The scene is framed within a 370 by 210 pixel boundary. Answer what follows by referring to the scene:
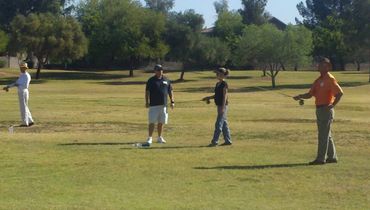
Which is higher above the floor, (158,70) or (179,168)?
(158,70)

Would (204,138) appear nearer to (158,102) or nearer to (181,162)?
(158,102)

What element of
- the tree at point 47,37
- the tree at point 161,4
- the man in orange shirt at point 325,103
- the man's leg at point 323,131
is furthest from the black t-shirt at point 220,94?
the tree at point 161,4

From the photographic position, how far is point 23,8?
9519cm

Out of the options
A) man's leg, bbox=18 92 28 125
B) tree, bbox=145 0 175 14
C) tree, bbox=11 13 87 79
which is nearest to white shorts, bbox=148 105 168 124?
man's leg, bbox=18 92 28 125

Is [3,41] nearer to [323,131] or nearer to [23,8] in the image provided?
[23,8]

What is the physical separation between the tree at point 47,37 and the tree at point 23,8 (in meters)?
19.2

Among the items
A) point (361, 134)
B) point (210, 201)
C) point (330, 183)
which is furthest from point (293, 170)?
point (361, 134)

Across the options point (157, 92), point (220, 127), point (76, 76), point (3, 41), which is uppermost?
point (3, 41)

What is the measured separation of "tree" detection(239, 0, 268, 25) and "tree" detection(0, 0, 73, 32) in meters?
33.4

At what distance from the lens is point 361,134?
1870 centimetres

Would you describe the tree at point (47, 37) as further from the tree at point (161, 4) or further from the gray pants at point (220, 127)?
the gray pants at point (220, 127)

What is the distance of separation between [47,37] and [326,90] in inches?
2460

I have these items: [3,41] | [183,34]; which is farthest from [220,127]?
[183,34]

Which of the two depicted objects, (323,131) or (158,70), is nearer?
(323,131)
